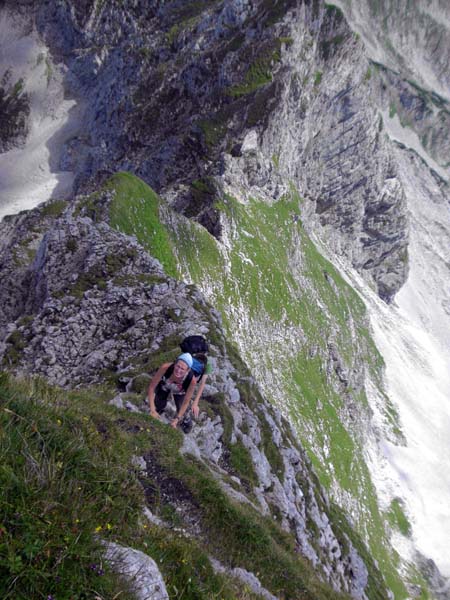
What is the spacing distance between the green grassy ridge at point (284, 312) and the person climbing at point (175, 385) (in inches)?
853

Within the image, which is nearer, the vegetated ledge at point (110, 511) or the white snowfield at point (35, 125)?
the vegetated ledge at point (110, 511)

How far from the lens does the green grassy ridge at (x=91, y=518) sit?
281cm

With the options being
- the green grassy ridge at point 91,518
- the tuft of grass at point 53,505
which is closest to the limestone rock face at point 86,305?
the green grassy ridge at point 91,518

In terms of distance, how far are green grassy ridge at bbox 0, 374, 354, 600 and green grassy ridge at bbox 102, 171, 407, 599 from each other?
83.8ft

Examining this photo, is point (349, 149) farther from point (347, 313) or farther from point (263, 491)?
point (263, 491)

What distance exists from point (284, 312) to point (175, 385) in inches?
1604

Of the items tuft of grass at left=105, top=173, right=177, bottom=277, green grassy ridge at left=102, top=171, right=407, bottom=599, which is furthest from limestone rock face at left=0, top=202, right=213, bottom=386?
green grassy ridge at left=102, top=171, right=407, bottom=599

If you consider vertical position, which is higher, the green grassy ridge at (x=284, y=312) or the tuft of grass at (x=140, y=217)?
the tuft of grass at (x=140, y=217)

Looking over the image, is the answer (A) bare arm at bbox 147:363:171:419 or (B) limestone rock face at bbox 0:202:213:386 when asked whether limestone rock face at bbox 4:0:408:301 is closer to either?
(B) limestone rock face at bbox 0:202:213:386

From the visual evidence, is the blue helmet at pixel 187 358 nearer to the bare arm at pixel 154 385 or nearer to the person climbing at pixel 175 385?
the person climbing at pixel 175 385

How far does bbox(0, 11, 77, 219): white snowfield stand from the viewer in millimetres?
83688

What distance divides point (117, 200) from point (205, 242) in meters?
11.8

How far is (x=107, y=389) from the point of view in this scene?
13.5m

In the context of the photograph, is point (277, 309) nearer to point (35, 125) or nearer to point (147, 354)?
point (147, 354)
